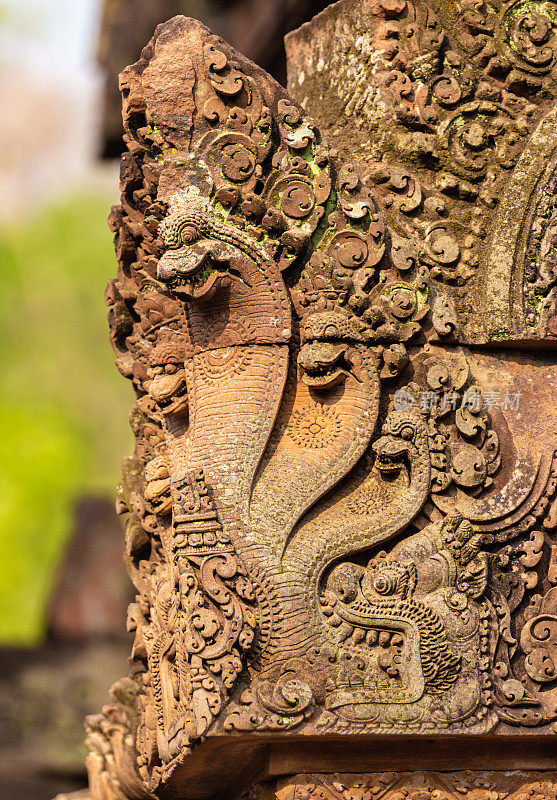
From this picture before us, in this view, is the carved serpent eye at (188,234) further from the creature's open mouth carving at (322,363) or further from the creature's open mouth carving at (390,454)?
the creature's open mouth carving at (390,454)

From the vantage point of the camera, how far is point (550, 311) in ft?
13.8

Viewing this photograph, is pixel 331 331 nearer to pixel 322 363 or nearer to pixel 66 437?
pixel 322 363

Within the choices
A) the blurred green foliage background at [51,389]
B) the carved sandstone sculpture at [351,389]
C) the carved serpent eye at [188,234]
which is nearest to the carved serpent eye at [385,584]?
the carved sandstone sculpture at [351,389]

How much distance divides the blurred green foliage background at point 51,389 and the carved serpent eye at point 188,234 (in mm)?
13804

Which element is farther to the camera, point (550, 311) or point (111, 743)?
point (111, 743)

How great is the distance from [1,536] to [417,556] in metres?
15.0

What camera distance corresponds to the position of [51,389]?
65.6ft

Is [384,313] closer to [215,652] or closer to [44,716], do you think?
[215,652]

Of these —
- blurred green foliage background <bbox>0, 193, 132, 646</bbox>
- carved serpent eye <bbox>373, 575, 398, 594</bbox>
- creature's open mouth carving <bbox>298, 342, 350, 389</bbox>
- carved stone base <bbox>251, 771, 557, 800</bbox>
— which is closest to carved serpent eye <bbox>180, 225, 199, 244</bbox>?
creature's open mouth carving <bbox>298, 342, 350, 389</bbox>

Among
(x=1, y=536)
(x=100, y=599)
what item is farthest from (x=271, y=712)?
(x=1, y=536)

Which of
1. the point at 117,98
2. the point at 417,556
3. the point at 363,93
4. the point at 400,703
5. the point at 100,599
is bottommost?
the point at 100,599

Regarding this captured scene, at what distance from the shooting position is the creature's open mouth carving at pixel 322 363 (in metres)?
4.01

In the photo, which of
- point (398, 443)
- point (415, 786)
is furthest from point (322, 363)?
point (415, 786)

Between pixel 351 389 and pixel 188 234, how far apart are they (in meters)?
0.68
